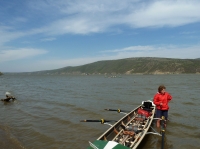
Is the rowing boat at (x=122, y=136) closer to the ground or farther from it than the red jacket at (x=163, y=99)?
closer to the ground

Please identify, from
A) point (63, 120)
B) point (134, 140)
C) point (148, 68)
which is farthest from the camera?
point (148, 68)

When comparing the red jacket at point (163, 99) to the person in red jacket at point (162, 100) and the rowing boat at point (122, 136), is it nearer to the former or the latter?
the person in red jacket at point (162, 100)

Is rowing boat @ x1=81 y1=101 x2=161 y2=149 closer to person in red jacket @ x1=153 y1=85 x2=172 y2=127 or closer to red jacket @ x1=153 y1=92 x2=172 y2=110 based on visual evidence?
person in red jacket @ x1=153 y1=85 x2=172 y2=127

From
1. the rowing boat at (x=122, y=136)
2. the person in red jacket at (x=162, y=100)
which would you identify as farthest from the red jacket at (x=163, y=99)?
the rowing boat at (x=122, y=136)

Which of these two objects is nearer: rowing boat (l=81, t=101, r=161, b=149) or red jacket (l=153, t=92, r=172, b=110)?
rowing boat (l=81, t=101, r=161, b=149)

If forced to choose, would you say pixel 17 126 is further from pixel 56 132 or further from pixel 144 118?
pixel 144 118

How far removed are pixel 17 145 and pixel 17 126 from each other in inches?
157

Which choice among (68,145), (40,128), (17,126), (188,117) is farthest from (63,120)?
(188,117)

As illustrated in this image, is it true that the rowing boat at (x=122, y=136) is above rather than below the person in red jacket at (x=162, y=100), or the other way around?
below

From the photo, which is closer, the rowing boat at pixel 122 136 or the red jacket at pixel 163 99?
the rowing boat at pixel 122 136

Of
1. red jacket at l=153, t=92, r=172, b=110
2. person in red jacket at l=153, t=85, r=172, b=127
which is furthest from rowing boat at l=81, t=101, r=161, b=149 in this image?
red jacket at l=153, t=92, r=172, b=110

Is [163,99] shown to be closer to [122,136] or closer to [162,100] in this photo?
[162,100]

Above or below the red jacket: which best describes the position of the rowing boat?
below

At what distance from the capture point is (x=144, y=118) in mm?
12250
